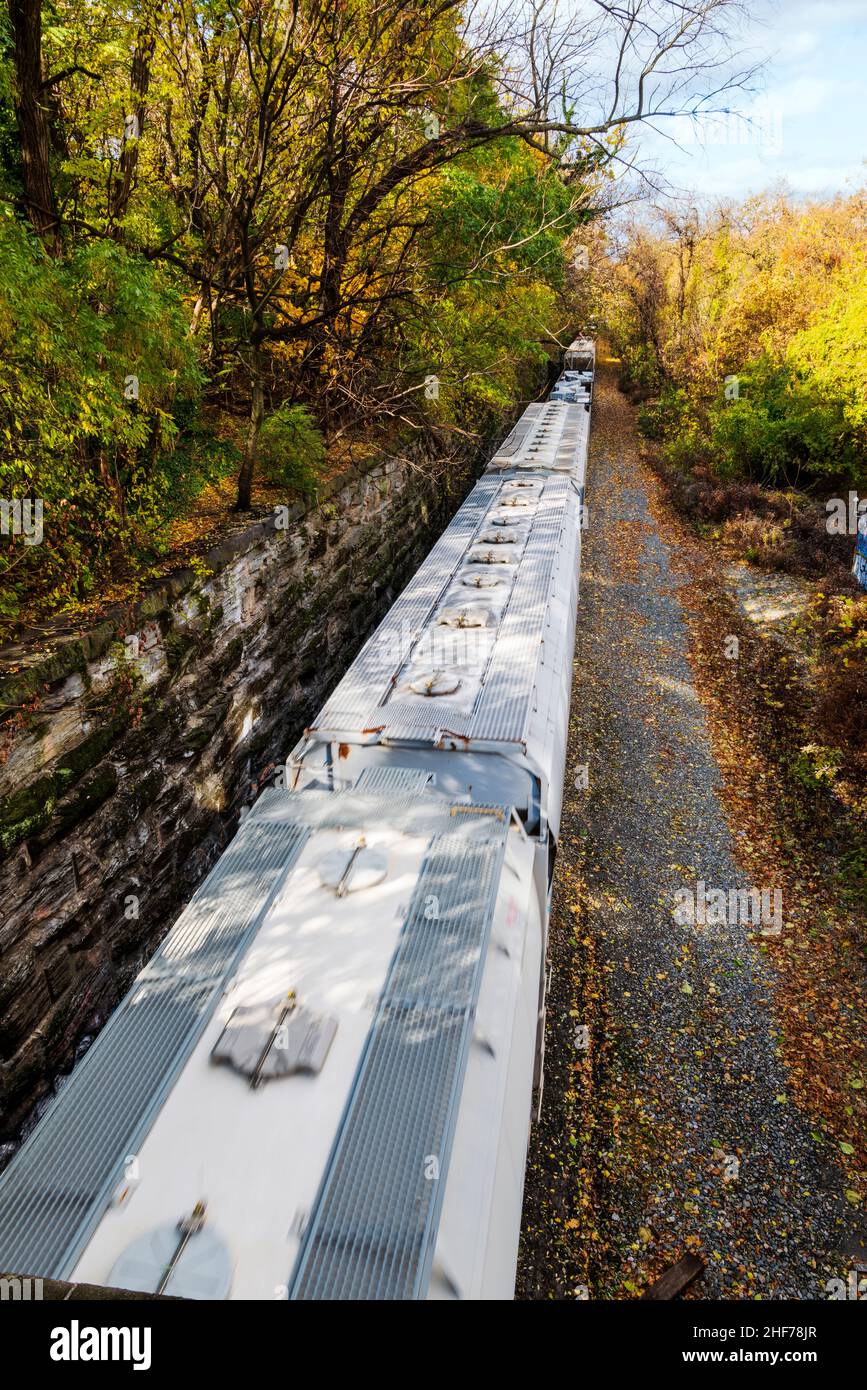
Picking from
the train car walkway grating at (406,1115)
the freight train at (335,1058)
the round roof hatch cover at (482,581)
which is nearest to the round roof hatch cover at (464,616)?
the round roof hatch cover at (482,581)

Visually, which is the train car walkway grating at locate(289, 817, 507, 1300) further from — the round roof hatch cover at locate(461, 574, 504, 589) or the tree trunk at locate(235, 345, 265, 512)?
the tree trunk at locate(235, 345, 265, 512)

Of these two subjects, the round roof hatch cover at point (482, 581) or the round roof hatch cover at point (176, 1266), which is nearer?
the round roof hatch cover at point (176, 1266)

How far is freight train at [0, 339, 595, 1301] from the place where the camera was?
8.39 feet

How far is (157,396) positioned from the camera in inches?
211

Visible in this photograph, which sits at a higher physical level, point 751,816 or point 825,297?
point 825,297

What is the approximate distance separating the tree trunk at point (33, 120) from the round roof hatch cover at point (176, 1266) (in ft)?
19.4

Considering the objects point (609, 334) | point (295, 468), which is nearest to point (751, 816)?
point (295, 468)

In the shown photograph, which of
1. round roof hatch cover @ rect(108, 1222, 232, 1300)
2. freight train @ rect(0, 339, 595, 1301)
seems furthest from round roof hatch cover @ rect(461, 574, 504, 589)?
round roof hatch cover @ rect(108, 1222, 232, 1300)

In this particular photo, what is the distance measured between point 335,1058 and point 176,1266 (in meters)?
0.90

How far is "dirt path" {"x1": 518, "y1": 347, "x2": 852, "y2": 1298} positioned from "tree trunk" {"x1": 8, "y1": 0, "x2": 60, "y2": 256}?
7.10 meters

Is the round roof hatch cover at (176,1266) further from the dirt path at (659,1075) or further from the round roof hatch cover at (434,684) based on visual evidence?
the round roof hatch cover at (434,684)

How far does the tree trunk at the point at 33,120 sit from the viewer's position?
4535mm
